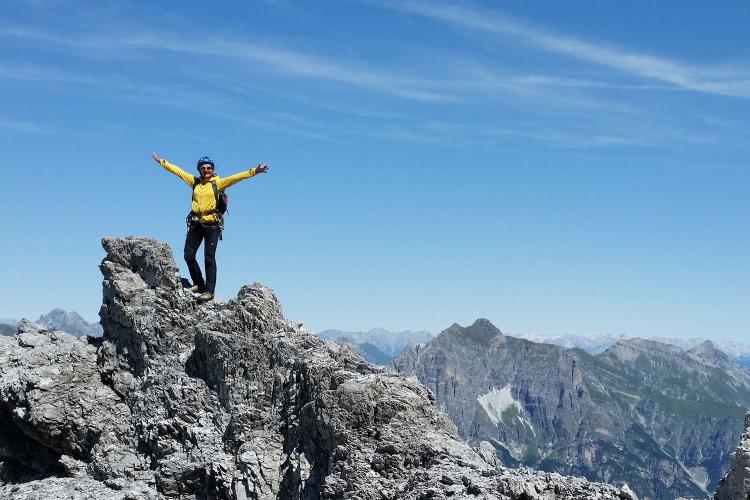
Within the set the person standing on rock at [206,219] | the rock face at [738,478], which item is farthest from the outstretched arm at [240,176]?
the rock face at [738,478]

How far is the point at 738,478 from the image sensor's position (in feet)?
56.6

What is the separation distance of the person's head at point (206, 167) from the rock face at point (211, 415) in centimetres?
341

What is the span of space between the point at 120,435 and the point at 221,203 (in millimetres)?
9408

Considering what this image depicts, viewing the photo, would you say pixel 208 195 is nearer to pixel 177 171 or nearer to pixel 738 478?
pixel 177 171

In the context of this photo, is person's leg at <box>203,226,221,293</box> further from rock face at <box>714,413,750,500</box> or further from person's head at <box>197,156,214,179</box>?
rock face at <box>714,413,750,500</box>

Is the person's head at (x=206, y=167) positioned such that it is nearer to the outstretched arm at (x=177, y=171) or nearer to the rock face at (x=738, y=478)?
the outstretched arm at (x=177, y=171)

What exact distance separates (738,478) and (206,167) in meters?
21.0

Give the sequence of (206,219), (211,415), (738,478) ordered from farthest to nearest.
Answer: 1. (206,219)
2. (211,415)
3. (738,478)

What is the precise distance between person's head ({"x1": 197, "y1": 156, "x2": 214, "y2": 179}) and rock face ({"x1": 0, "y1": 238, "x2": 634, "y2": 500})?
3.41 meters

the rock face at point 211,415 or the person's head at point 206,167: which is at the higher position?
the person's head at point 206,167

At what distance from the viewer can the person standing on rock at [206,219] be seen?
98.7 ft

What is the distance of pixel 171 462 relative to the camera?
23859 millimetres

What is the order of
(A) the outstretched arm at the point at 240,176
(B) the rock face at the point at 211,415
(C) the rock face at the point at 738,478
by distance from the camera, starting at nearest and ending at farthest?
(C) the rock face at the point at 738,478, (B) the rock face at the point at 211,415, (A) the outstretched arm at the point at 240,176

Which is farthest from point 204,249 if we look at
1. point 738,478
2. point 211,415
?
point 738,478
